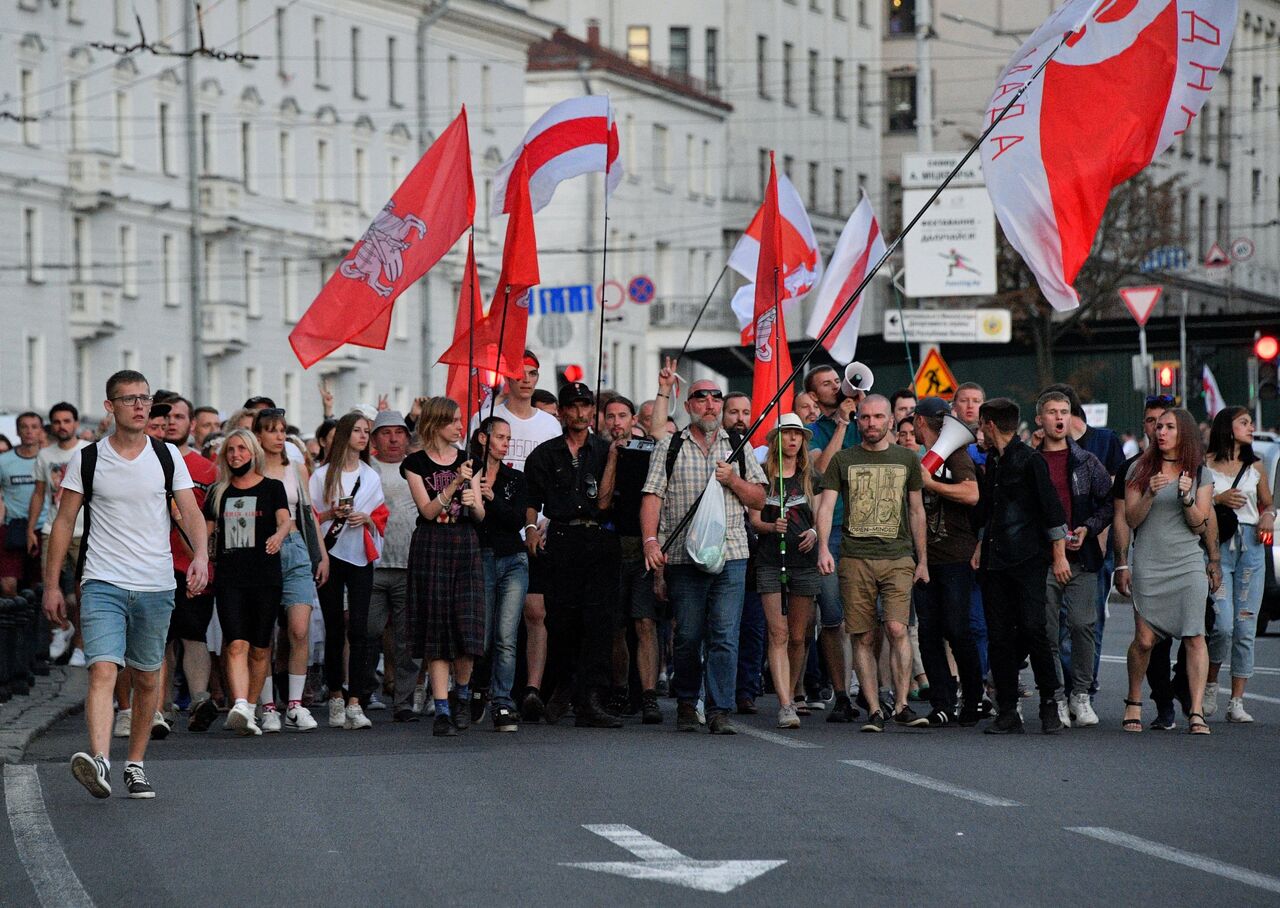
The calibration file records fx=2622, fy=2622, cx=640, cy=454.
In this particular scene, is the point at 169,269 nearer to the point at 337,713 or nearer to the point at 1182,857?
the point at 337,713

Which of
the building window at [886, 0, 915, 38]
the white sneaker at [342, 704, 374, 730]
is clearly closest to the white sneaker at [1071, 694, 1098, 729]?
the white sneaker at [342, 704, 374, 730]

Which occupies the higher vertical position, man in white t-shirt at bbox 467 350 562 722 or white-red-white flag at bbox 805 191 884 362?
white-red-white flag at bbox 805 191 884 362

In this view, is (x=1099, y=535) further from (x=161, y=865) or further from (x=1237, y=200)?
(x=1237, y=200)

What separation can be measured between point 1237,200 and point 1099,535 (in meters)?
95.6

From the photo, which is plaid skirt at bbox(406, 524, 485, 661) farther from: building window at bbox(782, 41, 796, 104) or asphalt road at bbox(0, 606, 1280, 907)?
building window at bbox(782, 41, 796, 104)

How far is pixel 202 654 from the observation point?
15.7 m

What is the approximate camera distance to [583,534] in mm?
15406

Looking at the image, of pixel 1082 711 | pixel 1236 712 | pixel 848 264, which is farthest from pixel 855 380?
pixel 848 264

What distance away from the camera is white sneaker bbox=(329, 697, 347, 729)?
15781 millimetres

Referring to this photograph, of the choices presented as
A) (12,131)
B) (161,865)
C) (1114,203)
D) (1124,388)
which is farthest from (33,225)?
(161,865)

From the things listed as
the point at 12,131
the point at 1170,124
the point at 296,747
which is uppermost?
the point at 12,131

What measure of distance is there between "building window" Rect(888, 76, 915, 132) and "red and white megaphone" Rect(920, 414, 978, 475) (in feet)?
292

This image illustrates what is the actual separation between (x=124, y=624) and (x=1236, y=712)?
267 inches

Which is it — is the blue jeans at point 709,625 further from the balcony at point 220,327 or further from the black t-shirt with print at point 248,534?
the balcony at point 220,327
